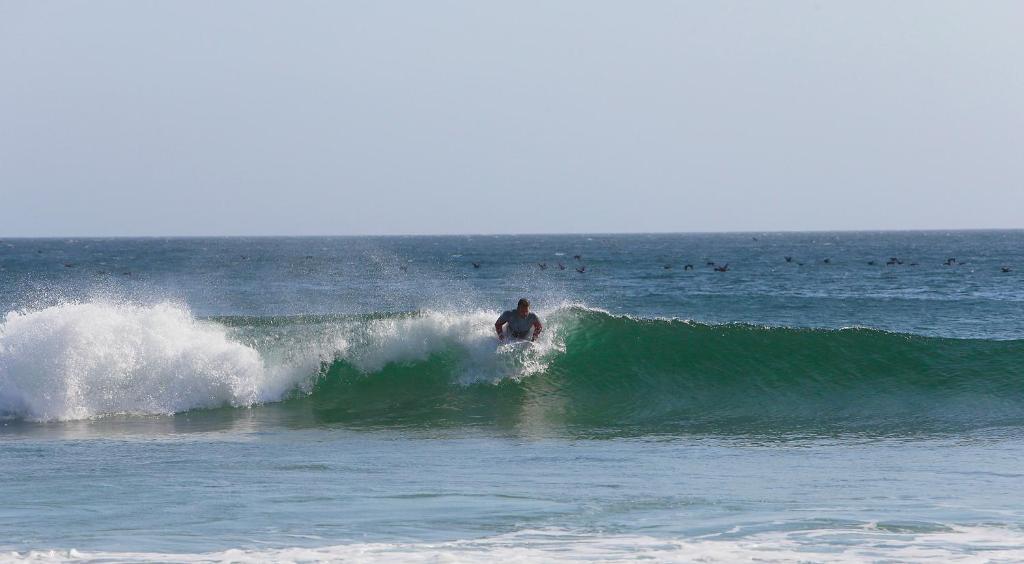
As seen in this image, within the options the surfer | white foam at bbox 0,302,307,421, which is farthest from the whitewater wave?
the surfer

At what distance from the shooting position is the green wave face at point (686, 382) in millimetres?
14641

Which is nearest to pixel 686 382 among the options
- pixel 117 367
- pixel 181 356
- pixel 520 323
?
pixel 520 323

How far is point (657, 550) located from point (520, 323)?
9443 millimetres

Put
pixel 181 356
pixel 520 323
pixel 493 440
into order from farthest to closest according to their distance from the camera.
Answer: pixel 520 323 < pixel 181 356 < pixel 493 440

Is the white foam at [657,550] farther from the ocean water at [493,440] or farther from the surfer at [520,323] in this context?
the surfer at [520,323]

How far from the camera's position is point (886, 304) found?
3856cm

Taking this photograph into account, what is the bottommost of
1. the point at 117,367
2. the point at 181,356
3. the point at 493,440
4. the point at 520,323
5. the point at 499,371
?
the point at 493,440

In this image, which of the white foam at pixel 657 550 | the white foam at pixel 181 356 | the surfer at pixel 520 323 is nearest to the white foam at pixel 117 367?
the white foam at pixel 181 356

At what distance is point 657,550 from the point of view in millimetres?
7527

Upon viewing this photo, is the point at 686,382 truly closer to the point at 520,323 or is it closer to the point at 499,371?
the point at 520,323

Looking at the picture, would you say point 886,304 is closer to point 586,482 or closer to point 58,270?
point 586,482

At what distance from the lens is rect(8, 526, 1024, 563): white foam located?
7.31m

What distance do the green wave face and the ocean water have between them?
54 millimetres

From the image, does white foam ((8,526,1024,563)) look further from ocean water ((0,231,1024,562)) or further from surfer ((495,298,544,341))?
surfer ((495,298,544,341))
